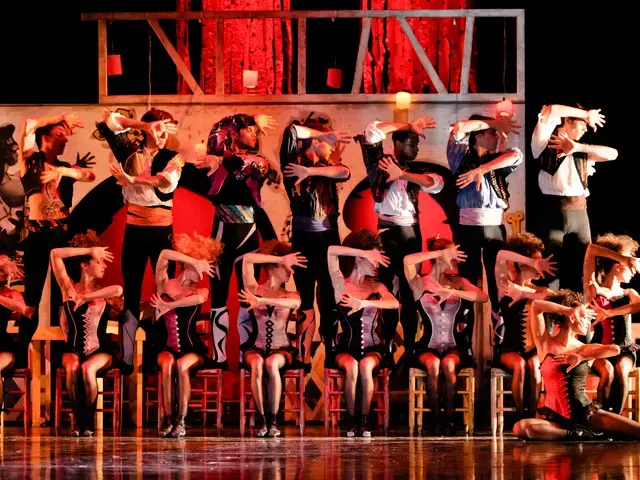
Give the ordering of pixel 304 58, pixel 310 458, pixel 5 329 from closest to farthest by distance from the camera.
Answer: pixel 310 458
pixel 5 329
pixel 304 58

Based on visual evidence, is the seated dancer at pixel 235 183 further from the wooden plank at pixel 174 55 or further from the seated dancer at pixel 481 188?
the seated dancer at pixel 481 188

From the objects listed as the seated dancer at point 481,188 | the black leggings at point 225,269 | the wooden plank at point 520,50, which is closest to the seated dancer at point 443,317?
the seated dancer at point 481,188

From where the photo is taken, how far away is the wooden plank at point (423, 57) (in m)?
10.1

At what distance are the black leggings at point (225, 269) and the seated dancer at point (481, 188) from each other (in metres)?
1.44

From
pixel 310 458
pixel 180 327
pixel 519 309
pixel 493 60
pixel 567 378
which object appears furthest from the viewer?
pixel 493 60

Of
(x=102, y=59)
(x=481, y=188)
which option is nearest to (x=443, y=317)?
(x=481, y=188)

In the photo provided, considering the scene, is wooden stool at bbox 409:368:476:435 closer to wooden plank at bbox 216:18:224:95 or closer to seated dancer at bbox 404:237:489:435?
seated dancer at bbox 404:237:489:435

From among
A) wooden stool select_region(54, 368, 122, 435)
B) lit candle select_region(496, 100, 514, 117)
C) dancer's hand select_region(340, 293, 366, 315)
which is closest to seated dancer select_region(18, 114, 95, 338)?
wooden stool select_region(54, 368, 122, 435)

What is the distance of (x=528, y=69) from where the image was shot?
10.5m

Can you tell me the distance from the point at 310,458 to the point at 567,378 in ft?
6.12

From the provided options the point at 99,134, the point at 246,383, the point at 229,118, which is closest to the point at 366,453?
the point at 246,383

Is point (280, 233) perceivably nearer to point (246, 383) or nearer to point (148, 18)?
point (246, 383)

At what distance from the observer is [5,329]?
951 cm

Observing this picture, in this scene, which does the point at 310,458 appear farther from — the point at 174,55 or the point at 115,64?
the point at 115,64
